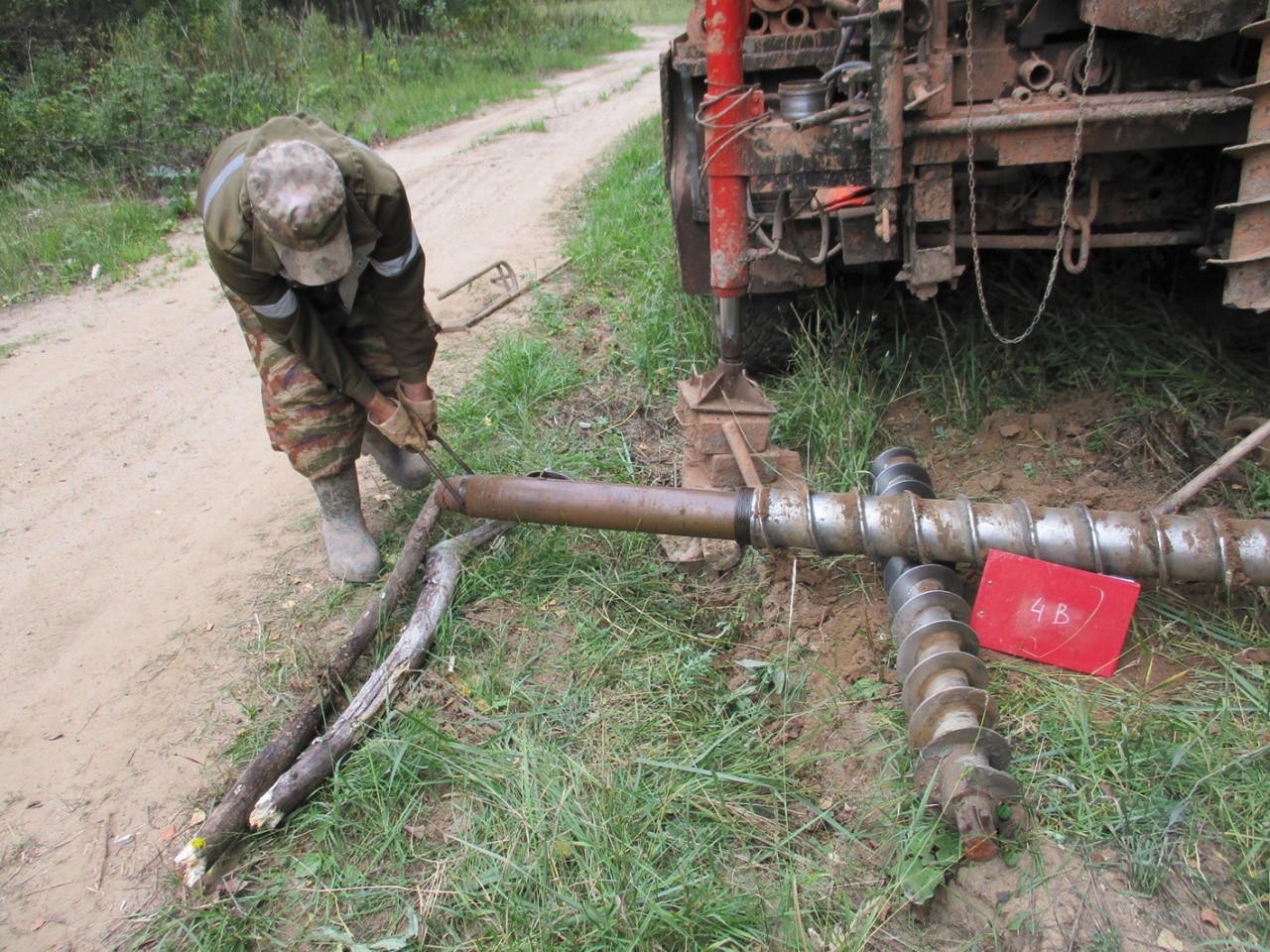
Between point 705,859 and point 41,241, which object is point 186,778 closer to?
point 705,859

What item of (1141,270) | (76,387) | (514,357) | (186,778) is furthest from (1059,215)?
(76,387)

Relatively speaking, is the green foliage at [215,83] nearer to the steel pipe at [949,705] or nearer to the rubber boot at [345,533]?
the rubber boot at [345,533]

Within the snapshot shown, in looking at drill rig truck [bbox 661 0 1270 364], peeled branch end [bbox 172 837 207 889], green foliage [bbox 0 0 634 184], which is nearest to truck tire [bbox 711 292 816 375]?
drill rig truck [bbox 661 0 1270 364]

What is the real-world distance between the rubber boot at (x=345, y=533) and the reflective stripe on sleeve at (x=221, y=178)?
92 cm

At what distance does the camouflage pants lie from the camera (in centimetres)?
298

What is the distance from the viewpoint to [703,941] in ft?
6.13

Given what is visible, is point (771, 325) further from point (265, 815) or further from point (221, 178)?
point (265, 815)

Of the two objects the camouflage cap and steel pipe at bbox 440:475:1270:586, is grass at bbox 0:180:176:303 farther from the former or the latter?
steel pipe at bbox 440:475:1270:586

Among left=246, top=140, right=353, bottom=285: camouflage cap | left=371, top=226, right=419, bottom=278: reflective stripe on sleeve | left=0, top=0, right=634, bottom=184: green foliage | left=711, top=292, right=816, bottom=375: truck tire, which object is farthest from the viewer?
left=0, top=0, right=634, bottom=184: green foliage

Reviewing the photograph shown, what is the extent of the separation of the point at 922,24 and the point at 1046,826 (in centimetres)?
218

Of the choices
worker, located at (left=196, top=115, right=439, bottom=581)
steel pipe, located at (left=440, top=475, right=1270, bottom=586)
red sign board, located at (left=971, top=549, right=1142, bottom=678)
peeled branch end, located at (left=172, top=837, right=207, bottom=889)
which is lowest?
peeled branch end, located at (left=172, top=837, right=207, bottom=889)

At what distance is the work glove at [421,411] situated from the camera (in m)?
3.13

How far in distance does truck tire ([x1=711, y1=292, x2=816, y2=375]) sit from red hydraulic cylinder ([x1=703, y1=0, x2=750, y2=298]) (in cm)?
80

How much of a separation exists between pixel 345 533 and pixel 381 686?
826mm
